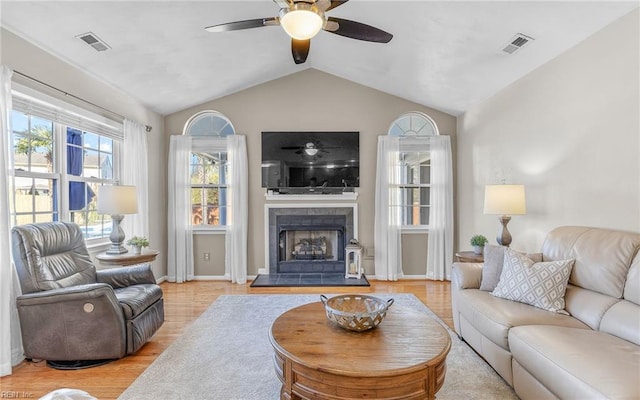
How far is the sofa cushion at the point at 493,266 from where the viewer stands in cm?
275

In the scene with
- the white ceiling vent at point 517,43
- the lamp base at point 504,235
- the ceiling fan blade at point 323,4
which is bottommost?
the lamp base at point 504,235

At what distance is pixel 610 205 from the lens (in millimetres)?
2502

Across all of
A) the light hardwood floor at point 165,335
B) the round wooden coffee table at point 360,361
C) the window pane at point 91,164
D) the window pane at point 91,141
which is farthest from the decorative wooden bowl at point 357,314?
the window pane at point 91,141

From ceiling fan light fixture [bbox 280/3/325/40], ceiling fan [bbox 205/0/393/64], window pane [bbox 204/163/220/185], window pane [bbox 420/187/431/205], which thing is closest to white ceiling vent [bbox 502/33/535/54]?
ceiling fan [bbox 205/0/393/64]

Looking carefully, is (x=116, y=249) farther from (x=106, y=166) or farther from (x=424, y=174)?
(x=424, y=174)

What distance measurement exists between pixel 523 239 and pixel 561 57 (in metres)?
1.83

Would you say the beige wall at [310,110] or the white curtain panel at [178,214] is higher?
the beige wall at [310,110]

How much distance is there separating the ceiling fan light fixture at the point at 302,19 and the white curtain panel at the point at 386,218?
10.4 feet

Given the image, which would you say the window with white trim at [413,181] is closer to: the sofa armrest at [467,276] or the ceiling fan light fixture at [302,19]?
the sofa armrest at [467,276]

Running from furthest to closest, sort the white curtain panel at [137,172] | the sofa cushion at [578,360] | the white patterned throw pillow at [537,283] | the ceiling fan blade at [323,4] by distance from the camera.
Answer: the white curtain panel at [137,172]
the white patterned throw pillow at [537,283]
the ceiling fan blade at [323,4]
the sofa cushion at [578,360]

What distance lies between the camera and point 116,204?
3.36 metres

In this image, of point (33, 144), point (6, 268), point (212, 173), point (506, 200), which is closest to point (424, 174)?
point (506, 200)

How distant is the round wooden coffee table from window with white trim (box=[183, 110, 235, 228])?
3.51m

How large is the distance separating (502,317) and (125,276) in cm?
322
